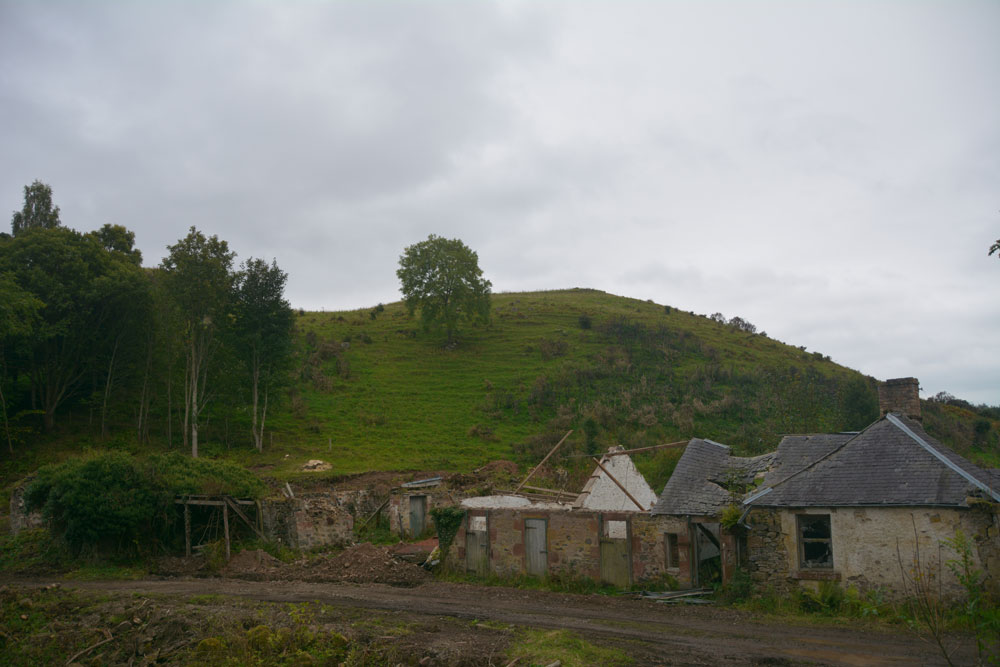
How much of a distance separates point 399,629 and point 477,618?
187 cm

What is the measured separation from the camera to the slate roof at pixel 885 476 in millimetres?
13477

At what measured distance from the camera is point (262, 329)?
130 ft

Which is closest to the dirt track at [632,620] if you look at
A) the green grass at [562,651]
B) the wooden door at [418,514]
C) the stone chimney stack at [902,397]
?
the green grass at [562,651]

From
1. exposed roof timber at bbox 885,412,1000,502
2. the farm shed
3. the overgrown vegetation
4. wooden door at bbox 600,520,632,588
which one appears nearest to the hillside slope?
the overgrown vegetation

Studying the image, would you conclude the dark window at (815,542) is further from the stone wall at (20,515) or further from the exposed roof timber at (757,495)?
the stone wall at (20,515)

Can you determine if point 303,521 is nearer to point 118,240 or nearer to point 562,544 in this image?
point 562,544

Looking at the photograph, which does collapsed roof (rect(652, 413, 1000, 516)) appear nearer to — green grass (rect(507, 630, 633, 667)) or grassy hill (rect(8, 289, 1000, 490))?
green grass (rect(507, 630, 633, 667))

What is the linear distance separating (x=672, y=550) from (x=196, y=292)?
28.9 meters

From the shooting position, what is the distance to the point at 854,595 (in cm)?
1380

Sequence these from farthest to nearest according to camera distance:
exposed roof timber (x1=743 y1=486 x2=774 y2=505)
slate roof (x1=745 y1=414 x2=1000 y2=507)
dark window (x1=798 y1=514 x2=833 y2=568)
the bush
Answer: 1. the bush
2. exposed roof timber (x1=743 y1=486 x2=774 y2=505)
3. dark window (x1=798 y1=514 x2=833 y2=568)
4. slate roof (x1=745 y1=414 x2=1000 y2=507)

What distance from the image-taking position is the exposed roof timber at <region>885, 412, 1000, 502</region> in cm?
1304

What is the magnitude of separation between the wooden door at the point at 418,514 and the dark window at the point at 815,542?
15280mm

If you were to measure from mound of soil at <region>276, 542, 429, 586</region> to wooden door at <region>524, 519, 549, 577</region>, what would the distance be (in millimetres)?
3369

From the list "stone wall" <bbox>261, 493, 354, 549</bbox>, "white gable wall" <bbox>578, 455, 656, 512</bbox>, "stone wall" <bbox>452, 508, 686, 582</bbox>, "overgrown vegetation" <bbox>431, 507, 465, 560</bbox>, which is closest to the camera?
"stone wall" <bbox>452, 508, 686, 582</bbox>
